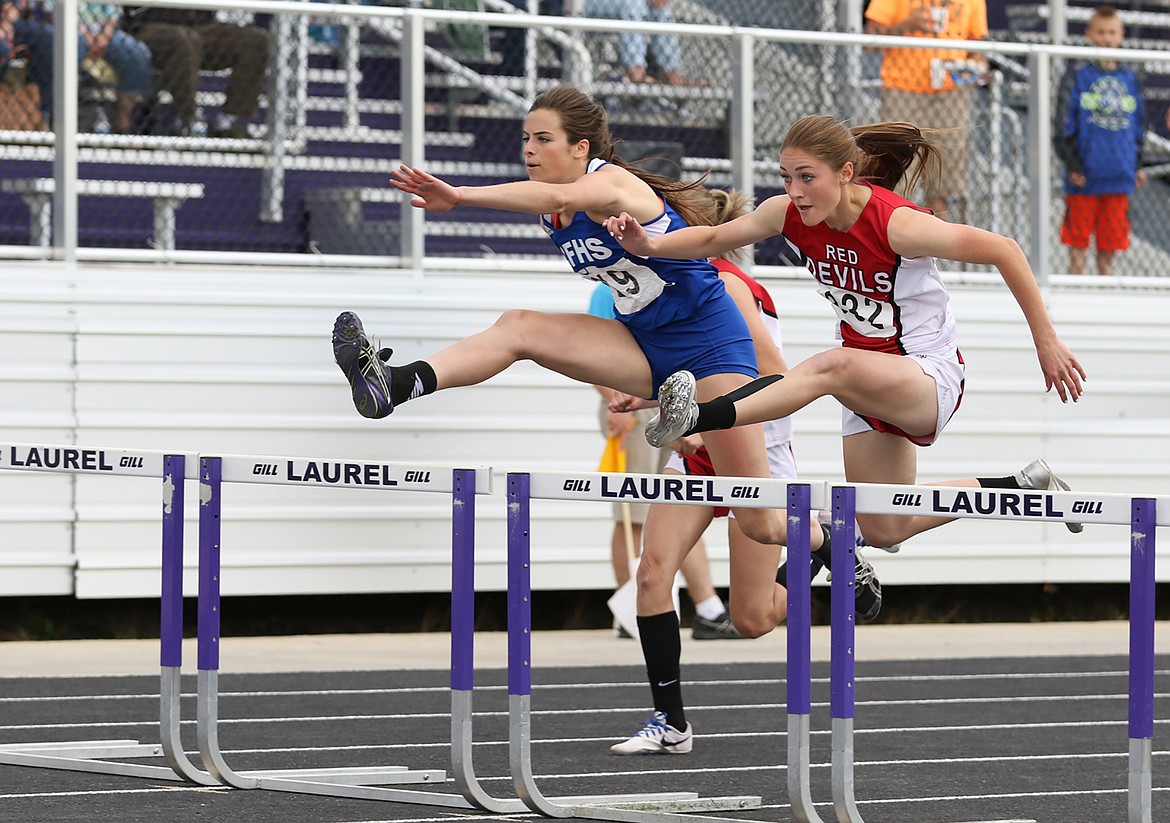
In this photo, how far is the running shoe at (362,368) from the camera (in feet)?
23.4

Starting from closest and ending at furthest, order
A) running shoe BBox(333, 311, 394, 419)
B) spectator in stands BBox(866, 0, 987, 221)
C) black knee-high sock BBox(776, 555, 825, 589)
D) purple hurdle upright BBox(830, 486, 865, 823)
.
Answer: purple hurdle upright BBox(830, 486, 865, 823) → running shoe BBox(333, 311, 394, 419) → black knee-high sock BBox(776, 555, 825, 589) → spectator in stands BBox(866, 0, 987, 221)

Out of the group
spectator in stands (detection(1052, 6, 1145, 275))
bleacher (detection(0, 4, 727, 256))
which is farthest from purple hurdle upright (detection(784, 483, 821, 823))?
spectator in stands (detection(1052, 6, 1145, 275))

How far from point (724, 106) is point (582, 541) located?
2649 millimetres

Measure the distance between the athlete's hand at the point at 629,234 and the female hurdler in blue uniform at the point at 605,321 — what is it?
0.57 feet

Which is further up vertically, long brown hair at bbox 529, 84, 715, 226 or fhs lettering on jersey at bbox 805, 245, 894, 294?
long brown hair at bbox 529, 84, 715, 226

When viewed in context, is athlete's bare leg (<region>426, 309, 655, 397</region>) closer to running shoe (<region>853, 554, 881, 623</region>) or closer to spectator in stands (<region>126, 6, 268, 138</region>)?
running shoe (<region>853, 554, 881, 623</region>)

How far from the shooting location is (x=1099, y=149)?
13672 millimetres

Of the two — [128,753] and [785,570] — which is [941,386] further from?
[128,753]

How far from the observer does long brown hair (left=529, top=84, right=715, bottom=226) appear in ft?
24.8

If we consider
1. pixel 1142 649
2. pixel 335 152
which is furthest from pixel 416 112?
pixel 1142 649

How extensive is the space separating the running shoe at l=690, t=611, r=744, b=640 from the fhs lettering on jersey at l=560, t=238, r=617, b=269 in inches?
198

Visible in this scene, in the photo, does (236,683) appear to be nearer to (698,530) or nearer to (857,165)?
(698,530)

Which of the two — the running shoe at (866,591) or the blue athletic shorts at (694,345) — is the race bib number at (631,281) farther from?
the running shoe at (866,591)

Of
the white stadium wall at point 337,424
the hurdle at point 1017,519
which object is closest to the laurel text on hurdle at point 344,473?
the hurdle at point 1017,519
